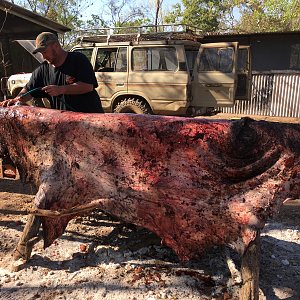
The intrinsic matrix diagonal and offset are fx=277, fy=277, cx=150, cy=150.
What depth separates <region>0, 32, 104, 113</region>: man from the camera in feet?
10.0

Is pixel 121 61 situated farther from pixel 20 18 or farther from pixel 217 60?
pixel 20 18

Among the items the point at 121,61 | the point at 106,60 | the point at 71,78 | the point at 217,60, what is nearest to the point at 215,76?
the point at 217,60

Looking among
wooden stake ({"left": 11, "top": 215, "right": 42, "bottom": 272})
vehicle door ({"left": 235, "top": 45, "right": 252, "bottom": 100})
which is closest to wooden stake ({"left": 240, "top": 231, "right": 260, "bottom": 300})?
wooden stake ({"left": 11, "top": 215, "right": 42, "bottom": 272})

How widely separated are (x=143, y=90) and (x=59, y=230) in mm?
5472

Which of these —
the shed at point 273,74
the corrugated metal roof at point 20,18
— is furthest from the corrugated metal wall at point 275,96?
the corrugated metal roof at point 20,18

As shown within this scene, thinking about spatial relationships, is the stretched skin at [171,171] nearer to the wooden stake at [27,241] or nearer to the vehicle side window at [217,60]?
the wooden stake at [27,241]

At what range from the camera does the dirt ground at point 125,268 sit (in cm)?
244

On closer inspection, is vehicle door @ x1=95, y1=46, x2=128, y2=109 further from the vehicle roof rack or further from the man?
the man

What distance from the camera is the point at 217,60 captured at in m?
7.32

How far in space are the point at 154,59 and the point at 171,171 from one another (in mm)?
5796

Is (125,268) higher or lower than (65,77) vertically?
lower

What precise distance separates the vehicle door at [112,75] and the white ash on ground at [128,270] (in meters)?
4.99

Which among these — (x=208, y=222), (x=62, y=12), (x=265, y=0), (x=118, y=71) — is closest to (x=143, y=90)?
(x=118, y=71)

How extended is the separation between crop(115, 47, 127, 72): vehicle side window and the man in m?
4.54
